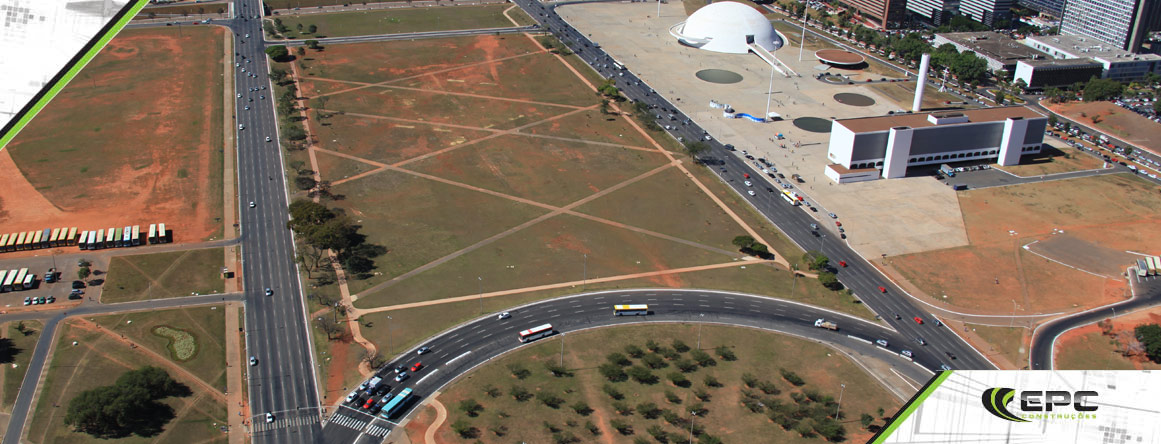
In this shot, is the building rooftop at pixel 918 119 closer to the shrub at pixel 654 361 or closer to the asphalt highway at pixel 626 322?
the asphalt highway at pixel 626 322

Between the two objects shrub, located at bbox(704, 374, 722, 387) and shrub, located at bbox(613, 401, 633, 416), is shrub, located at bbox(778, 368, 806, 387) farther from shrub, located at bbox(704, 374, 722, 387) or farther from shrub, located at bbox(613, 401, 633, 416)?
shrub, located at bbox(613, 401, 633, 416)

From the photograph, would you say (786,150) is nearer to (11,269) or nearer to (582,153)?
(582,153)

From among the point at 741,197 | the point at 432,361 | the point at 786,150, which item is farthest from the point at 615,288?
the point at 786,150

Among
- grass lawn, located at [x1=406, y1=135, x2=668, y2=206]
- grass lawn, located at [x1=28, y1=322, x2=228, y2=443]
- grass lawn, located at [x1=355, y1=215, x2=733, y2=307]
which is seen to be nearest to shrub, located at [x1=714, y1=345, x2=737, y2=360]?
grass lawn, located at [x1=355, y1=215, x2=733, y2=307]

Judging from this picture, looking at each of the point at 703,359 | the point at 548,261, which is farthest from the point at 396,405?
the point at 548,261

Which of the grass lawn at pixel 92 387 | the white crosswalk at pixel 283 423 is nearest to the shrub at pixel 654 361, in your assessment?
the white crosswalk at pixel 283 423

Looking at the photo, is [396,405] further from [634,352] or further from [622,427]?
[634,352]
